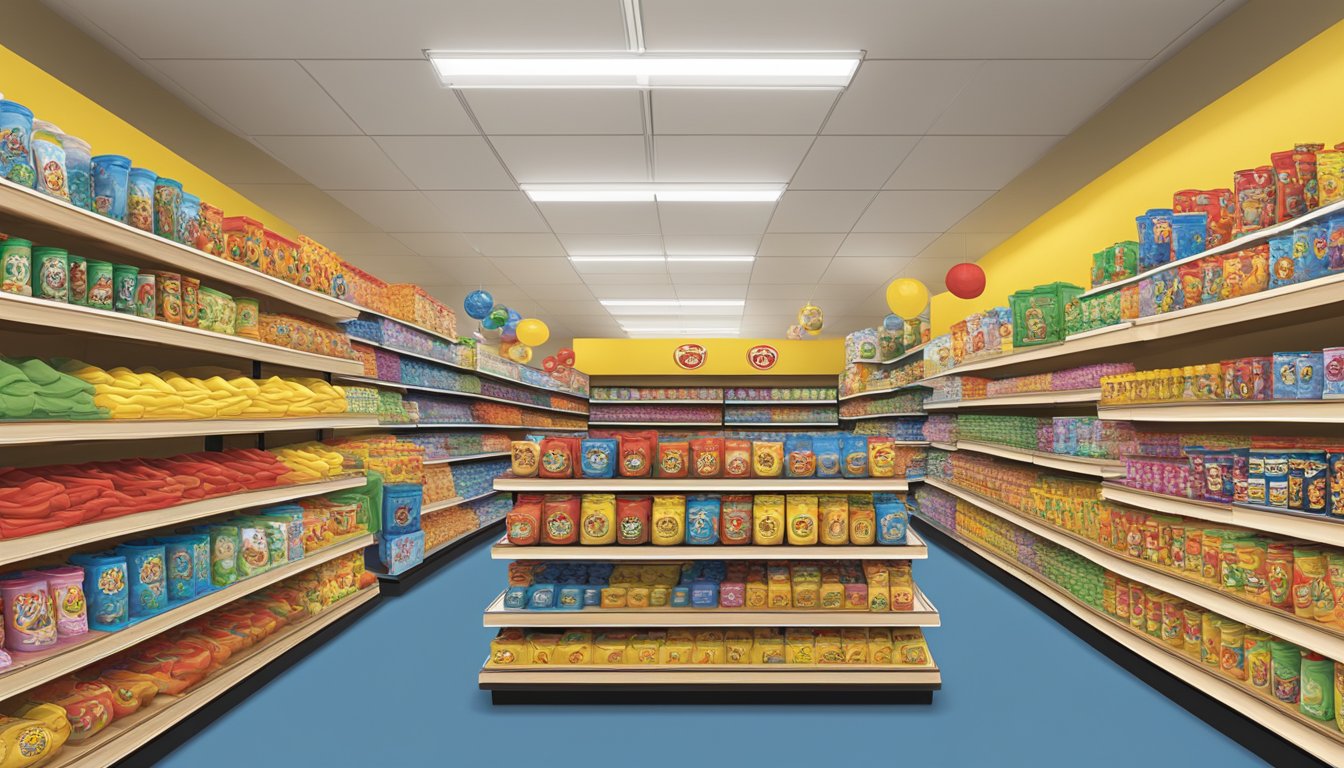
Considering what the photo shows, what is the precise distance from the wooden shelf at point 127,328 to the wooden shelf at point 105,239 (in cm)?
30

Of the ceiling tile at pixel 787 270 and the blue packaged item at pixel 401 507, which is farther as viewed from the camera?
the ceiling tile at pixel 787 270

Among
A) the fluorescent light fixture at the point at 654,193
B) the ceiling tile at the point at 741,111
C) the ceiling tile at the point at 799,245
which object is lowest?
the ceiling tile at the point at 799,245

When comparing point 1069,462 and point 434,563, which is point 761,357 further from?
point 1069,462

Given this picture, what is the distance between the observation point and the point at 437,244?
293 inches

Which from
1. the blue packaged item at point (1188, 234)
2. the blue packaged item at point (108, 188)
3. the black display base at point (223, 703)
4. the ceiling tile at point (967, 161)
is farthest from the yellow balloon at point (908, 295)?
the blue packaged item at point (108, 188)

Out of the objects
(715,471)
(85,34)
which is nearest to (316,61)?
(85,34)

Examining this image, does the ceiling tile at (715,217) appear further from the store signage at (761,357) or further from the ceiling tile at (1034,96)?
the store signage at (761,357)

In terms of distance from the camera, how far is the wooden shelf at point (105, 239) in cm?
223

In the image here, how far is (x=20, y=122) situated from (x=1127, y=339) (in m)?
4.98

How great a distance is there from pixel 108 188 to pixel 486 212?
12.3 ft

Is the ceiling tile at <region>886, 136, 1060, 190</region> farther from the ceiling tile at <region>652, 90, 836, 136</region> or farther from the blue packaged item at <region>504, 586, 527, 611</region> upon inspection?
the blue packaged item at <region>504, 586, 527, 611</region>

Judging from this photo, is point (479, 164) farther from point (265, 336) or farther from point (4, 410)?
point (4, 410)

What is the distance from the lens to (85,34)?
11.1 ft

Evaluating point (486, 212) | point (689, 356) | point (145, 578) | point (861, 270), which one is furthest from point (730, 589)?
point (689, 356)
